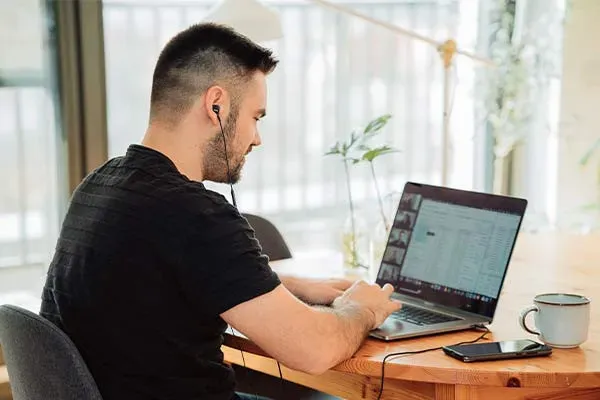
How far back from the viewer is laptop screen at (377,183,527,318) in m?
1.87

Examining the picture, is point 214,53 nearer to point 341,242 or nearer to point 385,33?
point 341,242

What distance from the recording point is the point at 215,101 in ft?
5.70

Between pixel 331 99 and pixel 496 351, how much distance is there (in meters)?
2.22

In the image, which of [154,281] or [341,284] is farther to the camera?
[341,284]

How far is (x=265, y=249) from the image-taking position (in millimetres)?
2594

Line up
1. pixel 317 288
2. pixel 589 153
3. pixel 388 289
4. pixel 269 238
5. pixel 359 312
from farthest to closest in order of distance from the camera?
pixel 589 153
pixel 269 238
pixel 317 288
pixel 388 289
pixel 359 312

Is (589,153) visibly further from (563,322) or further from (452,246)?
(563,322)

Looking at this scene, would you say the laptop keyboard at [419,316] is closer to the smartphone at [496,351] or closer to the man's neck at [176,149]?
the smartphone at [496,351]

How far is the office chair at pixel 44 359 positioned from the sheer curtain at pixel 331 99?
1.84 m

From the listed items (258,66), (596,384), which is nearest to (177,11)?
(258,66)

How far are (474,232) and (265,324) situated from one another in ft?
1.88

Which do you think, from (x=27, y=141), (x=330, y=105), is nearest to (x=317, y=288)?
(x=27, y=141)

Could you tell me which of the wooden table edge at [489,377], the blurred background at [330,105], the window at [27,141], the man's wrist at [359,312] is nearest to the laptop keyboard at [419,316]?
the man's wrist at [359,312]

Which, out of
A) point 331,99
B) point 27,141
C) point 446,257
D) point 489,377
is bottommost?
point 489,377
